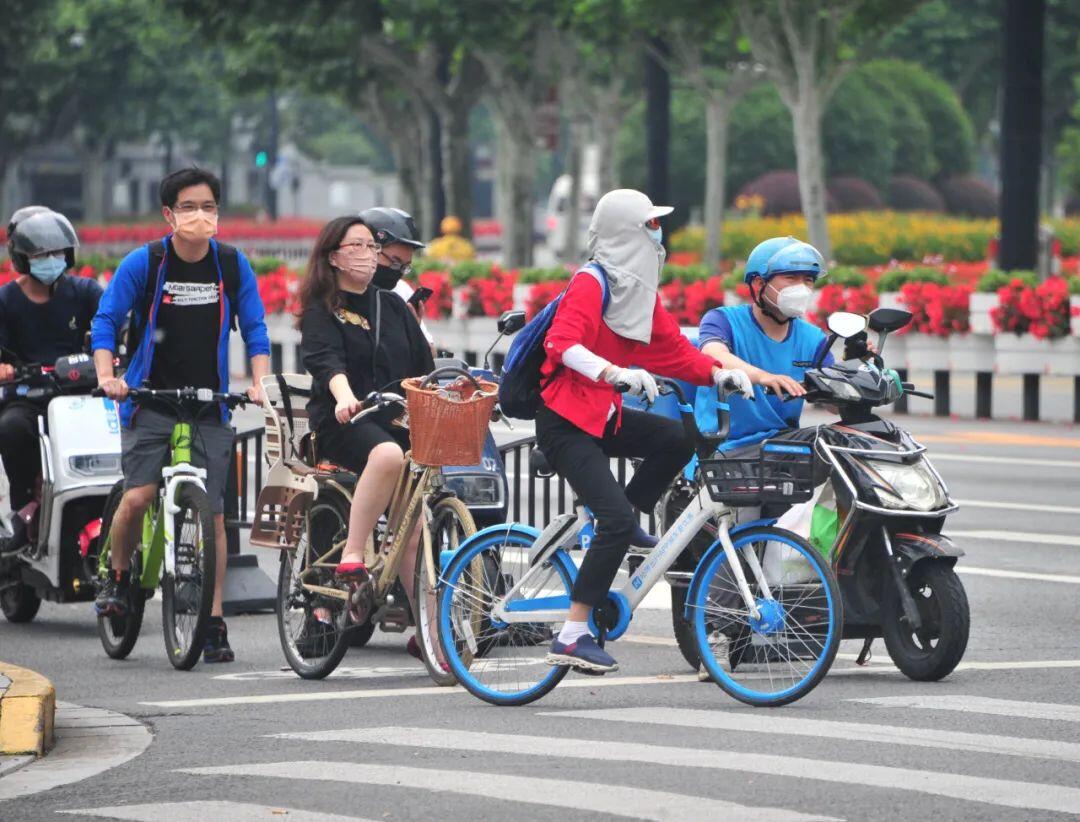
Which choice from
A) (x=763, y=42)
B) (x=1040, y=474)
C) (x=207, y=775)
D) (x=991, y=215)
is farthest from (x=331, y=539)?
(x=991, y=215)

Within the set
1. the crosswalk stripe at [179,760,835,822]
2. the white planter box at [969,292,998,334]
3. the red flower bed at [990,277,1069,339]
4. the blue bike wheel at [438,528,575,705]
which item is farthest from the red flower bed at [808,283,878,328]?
the crosswalk stripe at [179,760,835,822]

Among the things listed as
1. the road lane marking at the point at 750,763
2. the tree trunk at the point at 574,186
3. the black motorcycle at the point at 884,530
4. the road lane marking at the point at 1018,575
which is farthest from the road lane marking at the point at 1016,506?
the tree trunk at the point at 574,186

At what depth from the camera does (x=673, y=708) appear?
319 inches

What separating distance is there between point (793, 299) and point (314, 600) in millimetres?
2153

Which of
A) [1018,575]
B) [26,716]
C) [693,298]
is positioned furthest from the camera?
[693,298]

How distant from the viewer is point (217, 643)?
9.62 metres

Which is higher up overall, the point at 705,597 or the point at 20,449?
the point at 20,449

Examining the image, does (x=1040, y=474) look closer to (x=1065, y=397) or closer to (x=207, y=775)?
(x=1065, y=397)

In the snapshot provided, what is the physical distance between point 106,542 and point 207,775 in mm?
3147

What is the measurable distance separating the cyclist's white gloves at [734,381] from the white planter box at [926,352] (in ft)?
50.6

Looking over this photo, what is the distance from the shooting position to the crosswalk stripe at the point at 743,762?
6.46 meters

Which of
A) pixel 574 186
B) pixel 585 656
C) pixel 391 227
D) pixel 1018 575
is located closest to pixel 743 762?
pixel 585 656

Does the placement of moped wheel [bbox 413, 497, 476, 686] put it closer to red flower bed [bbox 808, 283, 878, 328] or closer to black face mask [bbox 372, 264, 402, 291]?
black face mask [bbox 372, 264, 402, 291]

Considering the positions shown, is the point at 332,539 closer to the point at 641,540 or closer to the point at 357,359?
the point at 357,359
